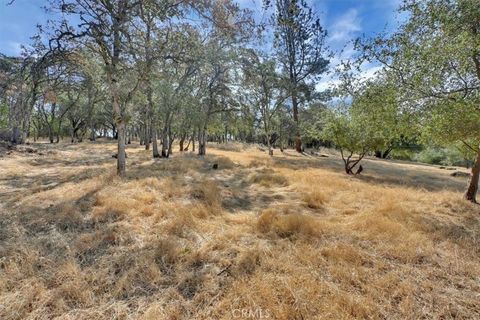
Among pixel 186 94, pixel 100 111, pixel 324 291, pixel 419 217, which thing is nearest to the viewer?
pixel 324 291

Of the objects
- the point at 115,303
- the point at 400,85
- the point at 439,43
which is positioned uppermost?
the point at 439,43

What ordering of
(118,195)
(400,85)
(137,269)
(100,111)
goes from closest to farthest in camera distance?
(137,269)
(118,195)
(400,85)
(100,111)

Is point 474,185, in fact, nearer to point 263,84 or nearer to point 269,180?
point 269,180

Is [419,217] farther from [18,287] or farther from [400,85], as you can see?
[18,287]

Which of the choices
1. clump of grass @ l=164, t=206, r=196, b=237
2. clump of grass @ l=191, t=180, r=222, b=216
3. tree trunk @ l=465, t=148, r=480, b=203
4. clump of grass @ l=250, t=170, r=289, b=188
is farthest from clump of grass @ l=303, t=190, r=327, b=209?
tree trunk @ l=465, t=148, r=480, b=203

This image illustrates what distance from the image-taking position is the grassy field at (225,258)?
317cm

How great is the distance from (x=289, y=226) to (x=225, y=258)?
5.68 feet

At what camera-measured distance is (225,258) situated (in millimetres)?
4281

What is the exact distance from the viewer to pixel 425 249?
4.73 meters

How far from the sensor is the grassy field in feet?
10.4

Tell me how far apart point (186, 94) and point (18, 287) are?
15709 millimetres

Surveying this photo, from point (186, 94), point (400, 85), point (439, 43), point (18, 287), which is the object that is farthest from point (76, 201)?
point (186, 94)

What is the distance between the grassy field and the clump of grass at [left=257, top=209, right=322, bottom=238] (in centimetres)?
3

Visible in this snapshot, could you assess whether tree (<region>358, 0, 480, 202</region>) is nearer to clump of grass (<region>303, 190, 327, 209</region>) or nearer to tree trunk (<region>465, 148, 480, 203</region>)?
tree trunk (<region>465, 148, 480, 203</region>)
